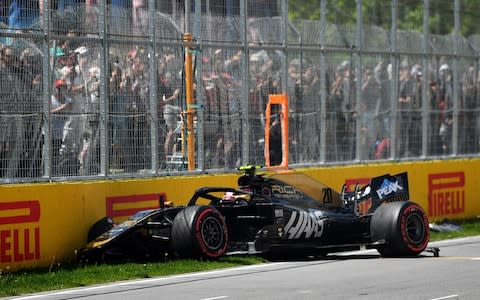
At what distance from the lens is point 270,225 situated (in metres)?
15.9

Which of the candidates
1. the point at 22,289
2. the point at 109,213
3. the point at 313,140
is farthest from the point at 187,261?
the point at 313,140

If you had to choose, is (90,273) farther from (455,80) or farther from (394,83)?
(455,80)

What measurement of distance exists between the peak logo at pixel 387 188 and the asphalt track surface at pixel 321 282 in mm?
1236

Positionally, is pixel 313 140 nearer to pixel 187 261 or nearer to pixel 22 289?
pixel 187 261

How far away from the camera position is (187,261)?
50.0ft

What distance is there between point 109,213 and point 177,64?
3.14m

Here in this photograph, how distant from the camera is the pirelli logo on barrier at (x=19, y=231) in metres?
14.7

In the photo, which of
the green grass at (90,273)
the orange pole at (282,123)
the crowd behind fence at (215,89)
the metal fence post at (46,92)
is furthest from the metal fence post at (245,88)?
the metal fence post at (46,92)

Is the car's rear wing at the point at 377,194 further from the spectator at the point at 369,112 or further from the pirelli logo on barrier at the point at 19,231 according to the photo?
the spectator at the point at 369,112

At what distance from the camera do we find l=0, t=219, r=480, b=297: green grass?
1355cm

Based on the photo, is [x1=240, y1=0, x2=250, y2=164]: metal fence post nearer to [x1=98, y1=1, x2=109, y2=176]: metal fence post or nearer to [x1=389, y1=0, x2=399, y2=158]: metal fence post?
[x1=98, y1=1, x2=109, y2=176]: metal fence post

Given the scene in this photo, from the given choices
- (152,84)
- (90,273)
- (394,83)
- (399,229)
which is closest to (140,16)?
(152,84)

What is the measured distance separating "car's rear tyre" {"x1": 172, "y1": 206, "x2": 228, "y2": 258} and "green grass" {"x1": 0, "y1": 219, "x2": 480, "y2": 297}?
0.15 metres

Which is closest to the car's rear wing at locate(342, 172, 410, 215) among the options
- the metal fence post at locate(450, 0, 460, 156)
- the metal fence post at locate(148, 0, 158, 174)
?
the metal fence post at locate(148, 0, 158, 174)
